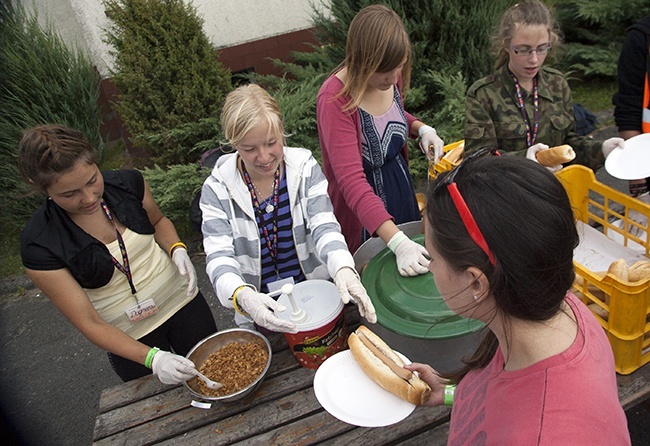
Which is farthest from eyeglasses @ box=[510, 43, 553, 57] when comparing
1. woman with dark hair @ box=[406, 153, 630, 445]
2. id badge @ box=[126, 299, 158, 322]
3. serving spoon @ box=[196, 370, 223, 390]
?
id badge @ box=[126, 299, 158, 322]

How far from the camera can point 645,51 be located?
94.5 inches

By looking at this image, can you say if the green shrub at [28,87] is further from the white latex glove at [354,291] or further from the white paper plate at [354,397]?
the white paper plate at [354,397]

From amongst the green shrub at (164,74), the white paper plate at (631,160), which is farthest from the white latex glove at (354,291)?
the green shrub at (164,74)

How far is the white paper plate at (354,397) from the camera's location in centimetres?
133

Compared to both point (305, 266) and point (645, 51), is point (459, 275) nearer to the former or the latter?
point (305, 266)

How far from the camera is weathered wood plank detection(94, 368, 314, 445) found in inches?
65.0

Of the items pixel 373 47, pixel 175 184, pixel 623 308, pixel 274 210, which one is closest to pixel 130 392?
pixel 274 210

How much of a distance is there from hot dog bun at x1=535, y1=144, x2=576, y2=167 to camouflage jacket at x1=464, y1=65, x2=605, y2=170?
0.95 feet

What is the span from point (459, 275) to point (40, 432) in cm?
340

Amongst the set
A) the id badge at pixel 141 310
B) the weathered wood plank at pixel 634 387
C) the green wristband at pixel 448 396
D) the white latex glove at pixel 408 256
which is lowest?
the weathered wood plank at pixel 634 387

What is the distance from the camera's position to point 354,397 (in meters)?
1.41

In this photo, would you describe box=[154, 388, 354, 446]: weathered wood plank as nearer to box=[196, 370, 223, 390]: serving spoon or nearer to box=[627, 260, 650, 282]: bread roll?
box=[196, 370, 223, 390]: serving spoon

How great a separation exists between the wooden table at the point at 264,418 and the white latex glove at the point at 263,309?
278 millimetres

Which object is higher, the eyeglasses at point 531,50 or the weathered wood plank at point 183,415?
the eyeglasses at point 531,50
